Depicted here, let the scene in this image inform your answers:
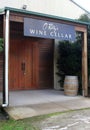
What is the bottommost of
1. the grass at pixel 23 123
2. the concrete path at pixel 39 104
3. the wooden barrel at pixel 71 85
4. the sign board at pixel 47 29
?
the grass at pixel 23 123

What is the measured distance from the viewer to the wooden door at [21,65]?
1158 centimetres

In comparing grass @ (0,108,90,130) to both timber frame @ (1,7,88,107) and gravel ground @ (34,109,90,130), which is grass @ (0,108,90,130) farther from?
timber frame @ (1,7,88,107)

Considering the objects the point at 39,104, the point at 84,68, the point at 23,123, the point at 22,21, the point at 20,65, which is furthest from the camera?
the point at 20,65

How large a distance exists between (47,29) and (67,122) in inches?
148

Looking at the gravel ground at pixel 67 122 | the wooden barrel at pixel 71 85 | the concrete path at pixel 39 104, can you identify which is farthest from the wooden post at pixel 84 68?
the gravel ground at pixel 67 122

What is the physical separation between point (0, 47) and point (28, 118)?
2297 mm

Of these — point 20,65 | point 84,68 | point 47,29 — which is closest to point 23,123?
point 47,29

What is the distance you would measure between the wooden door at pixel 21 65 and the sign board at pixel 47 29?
297 centimetres

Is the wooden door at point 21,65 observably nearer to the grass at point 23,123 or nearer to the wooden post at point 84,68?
the wooden post at point 84,68

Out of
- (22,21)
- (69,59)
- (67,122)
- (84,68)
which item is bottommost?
(67,122)

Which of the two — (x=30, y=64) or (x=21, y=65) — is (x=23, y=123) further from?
(x=30, y=64)

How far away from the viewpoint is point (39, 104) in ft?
28.1

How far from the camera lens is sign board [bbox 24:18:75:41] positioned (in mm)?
8492

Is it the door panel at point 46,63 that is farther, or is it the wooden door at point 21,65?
the door panel at point 46,63
